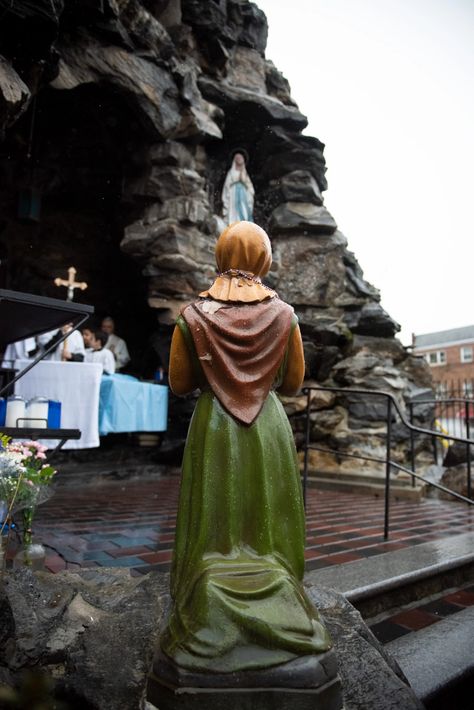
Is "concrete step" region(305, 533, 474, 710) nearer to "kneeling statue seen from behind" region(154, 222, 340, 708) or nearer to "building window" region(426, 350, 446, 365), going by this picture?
"kneeling statue seen from behind" region(154, 222, 340, 708)

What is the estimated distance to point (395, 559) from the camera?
128 inches

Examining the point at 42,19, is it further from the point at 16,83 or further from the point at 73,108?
the point at 73,108

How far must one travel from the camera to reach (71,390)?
5773mm

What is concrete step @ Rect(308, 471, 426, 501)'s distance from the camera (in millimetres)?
6626

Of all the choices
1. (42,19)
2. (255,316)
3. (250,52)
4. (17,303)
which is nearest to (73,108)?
(42,19)

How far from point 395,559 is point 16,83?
5.67m

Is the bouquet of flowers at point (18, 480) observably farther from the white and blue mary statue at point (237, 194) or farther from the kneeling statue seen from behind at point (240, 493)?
the white and blue mary statue at point (237, 194)

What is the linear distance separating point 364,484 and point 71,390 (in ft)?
14.3

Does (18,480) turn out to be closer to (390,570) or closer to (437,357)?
(390,570)

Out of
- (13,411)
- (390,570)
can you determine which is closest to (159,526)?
(13,411)

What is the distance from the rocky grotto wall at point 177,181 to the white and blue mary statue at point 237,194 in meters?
0.29

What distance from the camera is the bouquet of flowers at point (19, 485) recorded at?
2.65 metres

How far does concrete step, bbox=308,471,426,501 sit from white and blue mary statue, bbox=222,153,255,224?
533cm

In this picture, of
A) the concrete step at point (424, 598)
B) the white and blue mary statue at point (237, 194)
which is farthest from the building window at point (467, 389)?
the concrete step at point (424, 598)
